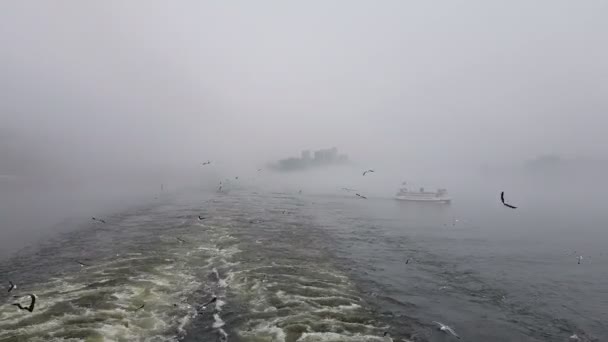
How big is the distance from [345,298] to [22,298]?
22108 millimetres

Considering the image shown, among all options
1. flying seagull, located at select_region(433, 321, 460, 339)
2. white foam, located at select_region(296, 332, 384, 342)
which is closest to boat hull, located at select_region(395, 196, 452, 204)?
flying seagull, located at select_region(433, 321, 460, 339)

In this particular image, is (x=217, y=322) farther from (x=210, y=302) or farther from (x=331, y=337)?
(x=331, y=337)

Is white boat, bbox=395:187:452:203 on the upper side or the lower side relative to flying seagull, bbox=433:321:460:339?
lower

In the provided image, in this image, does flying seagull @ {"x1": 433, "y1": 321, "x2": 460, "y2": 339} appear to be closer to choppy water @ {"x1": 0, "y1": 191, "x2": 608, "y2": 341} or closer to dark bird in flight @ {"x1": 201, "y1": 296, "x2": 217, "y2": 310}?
choppy water @ {"x1": 0, "y1": 191, "x2": 608, "y2": 341}

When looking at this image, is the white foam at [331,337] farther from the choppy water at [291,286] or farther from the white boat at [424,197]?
the white boat at [424,197]

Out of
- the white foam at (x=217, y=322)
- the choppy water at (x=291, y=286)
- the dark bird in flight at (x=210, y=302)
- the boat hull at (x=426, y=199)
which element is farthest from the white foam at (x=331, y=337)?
the boat hull at (x=426, y=199)

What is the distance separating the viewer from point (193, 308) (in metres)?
23.8

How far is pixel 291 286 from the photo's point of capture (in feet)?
94.4

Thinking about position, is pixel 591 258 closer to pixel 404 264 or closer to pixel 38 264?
pixel 404 264

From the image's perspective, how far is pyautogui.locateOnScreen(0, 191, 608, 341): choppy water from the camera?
21406mm

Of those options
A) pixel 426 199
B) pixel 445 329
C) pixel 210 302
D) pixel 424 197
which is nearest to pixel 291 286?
pixel 210 302

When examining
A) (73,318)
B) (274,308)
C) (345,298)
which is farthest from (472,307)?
(73,318)

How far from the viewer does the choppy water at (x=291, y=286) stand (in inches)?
843

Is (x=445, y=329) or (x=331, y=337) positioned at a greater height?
(x=331, y=337)
